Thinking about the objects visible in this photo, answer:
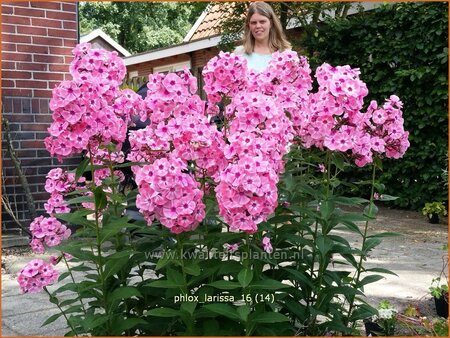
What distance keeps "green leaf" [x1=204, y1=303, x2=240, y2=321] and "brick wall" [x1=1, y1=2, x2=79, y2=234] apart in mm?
4104

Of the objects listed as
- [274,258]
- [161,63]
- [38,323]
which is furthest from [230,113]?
[161,63]

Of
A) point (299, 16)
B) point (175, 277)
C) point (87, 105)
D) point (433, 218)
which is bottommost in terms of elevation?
point (433, 218)

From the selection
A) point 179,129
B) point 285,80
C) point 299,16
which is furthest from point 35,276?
point 299,16

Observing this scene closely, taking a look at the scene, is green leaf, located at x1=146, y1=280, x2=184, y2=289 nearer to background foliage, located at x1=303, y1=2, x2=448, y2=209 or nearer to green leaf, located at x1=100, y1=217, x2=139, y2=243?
green leaf, located at x1=100, y1=217, x2=139, y2=243

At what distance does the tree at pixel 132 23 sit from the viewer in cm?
3844

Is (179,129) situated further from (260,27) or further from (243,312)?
(260,27)

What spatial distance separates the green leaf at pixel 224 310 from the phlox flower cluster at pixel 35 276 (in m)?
0.80

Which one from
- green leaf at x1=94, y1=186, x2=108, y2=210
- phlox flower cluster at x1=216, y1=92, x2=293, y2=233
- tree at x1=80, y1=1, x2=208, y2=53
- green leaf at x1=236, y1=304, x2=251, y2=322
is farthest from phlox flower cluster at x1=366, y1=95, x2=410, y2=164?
tree at x1=80, y1=1, x2=208, y2=53

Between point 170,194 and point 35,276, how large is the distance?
0.87 m

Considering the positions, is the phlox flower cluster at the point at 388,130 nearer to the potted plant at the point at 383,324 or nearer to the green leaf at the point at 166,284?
the potted plant at the point at 383,324

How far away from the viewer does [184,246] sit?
2.43m

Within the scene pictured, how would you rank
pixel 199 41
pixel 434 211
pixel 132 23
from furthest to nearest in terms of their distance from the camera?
pixel 132 23 < pixel 199 41 < pixel 434 211

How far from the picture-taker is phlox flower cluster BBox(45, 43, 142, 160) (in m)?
2.22

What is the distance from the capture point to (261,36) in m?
4.49
